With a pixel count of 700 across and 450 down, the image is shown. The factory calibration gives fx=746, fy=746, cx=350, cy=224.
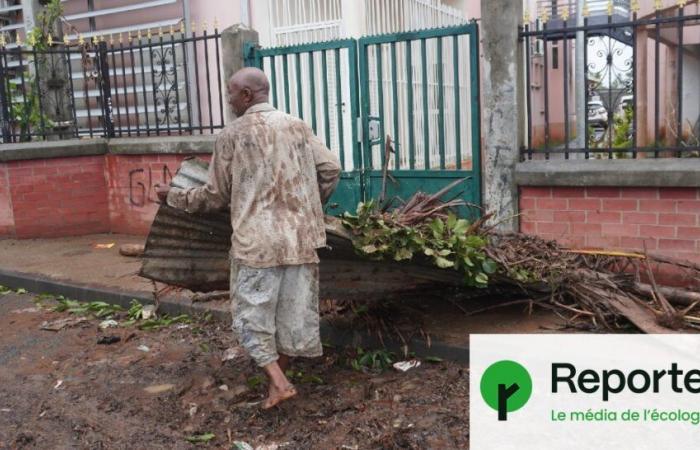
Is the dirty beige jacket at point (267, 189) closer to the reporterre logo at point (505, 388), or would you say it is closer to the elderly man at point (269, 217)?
the elderly man at point (269, 217)

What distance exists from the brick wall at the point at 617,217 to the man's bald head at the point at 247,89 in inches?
106

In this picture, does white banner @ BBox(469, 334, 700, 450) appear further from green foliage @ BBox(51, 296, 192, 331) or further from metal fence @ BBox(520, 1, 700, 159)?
green foliage @ BBox(51, 296, 192, 331)

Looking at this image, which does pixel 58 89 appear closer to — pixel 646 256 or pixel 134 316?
pixel 134 316

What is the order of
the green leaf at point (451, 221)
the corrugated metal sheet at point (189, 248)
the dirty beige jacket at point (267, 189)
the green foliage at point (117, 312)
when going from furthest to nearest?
1. the green foliage at point (117, 312)
2. the green leaf at point (451, 221)
3. the corrugated metal sheet at point (189, 248)
4. the dirty beige jacket at point (267, 189)

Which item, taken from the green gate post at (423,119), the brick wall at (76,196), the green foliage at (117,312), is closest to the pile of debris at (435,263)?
the green foliage at (117,312)

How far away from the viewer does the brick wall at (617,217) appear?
5.35m

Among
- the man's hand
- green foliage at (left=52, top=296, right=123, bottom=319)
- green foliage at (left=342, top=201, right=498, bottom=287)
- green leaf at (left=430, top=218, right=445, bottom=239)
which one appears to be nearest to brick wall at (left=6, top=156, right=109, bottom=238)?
green foliage at (left=52, top=296, right=123, bottom=319)

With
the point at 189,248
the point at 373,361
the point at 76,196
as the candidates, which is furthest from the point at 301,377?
the point at 76,196

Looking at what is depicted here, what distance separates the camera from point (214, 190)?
4082mm

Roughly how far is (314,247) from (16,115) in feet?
21.5

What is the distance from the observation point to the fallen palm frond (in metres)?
4.39

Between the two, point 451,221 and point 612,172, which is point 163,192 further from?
point 612,172

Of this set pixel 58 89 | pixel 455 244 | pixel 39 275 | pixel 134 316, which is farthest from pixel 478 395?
pixel 58 89

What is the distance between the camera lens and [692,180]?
5.22 meters
